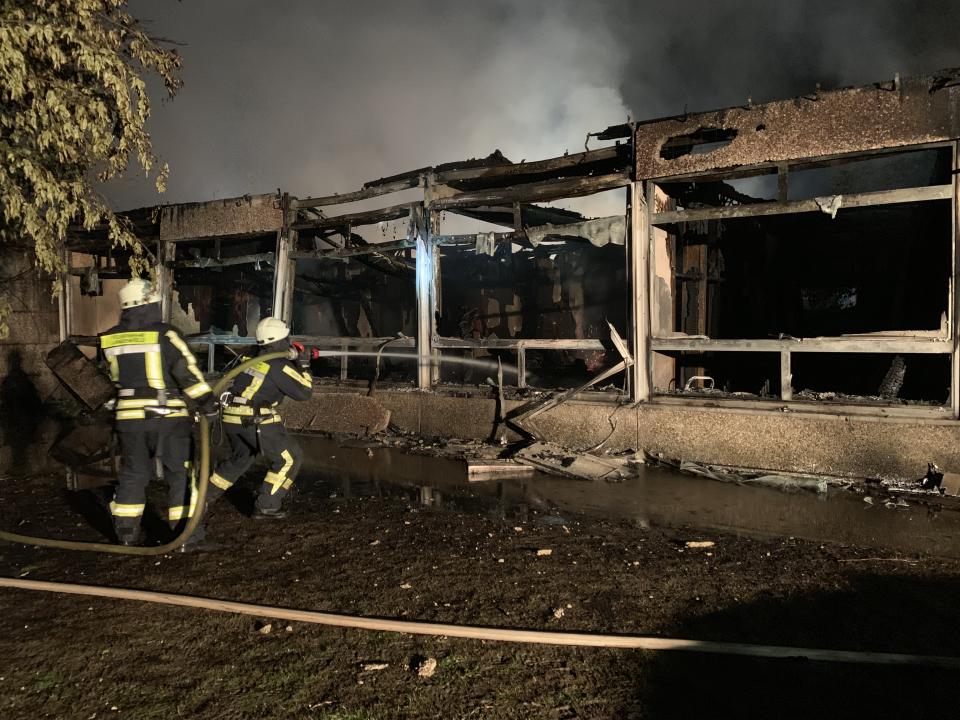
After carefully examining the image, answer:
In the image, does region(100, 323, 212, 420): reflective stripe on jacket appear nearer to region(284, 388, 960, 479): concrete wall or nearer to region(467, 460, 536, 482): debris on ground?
region(467, 460, 536, 482): debris on ground

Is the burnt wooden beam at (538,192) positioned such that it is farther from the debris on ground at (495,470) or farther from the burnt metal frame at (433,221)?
the debris on ground at (495,470)

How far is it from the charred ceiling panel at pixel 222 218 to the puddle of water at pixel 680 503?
5.06m

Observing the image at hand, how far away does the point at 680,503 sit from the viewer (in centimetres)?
604

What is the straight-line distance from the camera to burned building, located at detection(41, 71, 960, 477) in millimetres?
6527

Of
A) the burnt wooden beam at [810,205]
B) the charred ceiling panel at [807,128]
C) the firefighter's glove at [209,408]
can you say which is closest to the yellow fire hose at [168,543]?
the firefighter's glove at [209,408]

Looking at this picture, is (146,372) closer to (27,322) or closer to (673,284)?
(673,284)

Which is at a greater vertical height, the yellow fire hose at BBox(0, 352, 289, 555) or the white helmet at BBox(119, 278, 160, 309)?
the white helmet at BBox(119, 278, 160, 309)

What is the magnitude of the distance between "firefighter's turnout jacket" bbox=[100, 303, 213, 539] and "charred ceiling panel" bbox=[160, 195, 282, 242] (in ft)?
21.4

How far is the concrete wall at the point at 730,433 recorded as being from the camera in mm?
6273

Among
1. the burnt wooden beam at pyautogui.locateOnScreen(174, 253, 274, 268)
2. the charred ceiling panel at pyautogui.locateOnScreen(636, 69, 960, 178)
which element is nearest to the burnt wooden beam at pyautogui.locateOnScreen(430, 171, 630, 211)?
the charred ceiling panel at pyautogui.locateOnScreen(636, 69, 960, 178)

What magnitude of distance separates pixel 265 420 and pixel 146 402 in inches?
38.0

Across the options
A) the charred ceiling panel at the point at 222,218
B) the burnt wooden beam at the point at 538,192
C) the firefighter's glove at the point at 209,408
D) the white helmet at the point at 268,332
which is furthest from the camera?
the charred ceiling panel at the point at 222,218

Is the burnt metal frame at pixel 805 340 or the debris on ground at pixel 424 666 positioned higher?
the burnt metal frame at pixel 805 340

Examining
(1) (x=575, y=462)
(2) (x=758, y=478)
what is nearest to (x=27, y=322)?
(1) (x=575, y=462)
